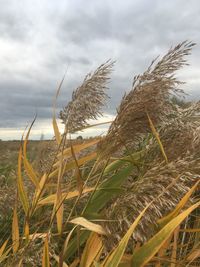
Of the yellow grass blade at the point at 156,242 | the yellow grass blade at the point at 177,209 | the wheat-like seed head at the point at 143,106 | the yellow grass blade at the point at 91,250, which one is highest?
the wheat-like seed head at the point at 143,106

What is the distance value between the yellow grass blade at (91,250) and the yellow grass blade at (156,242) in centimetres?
23

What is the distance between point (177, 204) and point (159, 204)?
153 mm

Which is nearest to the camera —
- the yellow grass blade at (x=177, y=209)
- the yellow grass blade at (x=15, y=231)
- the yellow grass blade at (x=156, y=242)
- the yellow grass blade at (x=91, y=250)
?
the yellow grass blade at (x=156, y=242)

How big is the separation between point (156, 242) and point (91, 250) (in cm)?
38

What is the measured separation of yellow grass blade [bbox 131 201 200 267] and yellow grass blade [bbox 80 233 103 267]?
0.76 ft

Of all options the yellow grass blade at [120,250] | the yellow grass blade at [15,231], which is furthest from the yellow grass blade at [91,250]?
the yellow grass blade at [15,231]

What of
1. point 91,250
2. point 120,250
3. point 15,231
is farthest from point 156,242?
point 15,231

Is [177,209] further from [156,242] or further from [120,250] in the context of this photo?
[120,250]

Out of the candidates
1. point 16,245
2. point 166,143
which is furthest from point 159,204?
point 16,245

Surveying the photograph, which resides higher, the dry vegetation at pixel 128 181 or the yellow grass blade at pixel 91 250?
the dry vegetation at pixel 128 181

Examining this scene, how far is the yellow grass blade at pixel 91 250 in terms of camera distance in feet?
6.31

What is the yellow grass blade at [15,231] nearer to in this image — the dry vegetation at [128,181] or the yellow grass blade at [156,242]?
the dry vegetation at [128,181]

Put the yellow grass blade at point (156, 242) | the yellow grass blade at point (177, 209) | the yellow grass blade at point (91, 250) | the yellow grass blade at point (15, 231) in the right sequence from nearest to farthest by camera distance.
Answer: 1. the yellow grass blade at point (156, 242)
2. the yellow grass blade at point (177, 209)
3. the yellow grass blade at point (91, 250)
4. the yellow grass blade at point (15, 231)

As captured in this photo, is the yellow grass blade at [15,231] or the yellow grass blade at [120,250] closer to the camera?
the yellow grass blade at [120,250]
